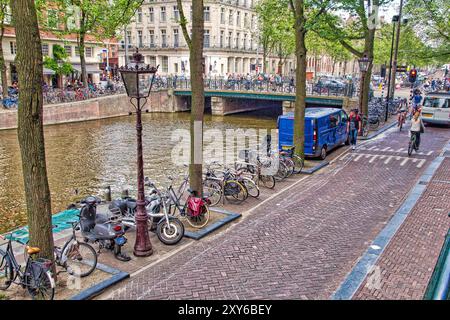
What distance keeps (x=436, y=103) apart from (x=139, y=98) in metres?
22.6

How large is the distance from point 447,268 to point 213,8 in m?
66.9

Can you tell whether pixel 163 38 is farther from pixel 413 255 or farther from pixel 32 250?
pixel 32 250

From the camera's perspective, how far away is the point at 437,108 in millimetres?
25406

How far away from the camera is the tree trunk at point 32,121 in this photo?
6020 mm

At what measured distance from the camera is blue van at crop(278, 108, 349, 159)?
16250mm

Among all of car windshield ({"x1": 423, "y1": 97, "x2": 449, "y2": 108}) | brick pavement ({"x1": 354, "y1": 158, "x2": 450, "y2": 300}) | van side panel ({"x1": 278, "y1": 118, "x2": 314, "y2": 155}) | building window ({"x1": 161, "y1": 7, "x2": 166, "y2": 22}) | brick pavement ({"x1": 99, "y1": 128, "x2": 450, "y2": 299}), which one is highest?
building window ({"x1": 161, "y1": 7, "x2": 166, "y2": 22})

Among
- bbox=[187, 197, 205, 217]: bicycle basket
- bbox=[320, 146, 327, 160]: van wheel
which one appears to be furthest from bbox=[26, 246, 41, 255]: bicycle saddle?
bbox=[320, 146, 327, 160]: van wheel

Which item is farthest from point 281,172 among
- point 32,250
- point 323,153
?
point 32,250

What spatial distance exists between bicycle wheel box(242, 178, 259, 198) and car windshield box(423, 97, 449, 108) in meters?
18.0

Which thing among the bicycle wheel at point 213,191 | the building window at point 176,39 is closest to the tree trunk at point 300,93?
the bicycle wheel at point 213,191

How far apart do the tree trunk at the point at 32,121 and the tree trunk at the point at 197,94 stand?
13.6 feet

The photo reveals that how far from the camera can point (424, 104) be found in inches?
1028

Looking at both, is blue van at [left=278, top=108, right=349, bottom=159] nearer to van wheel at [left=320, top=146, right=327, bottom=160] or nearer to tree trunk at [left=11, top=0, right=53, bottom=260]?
van wheel at [left=320, top=146, right=327, bottom=160]
